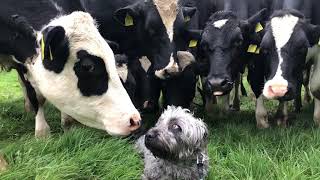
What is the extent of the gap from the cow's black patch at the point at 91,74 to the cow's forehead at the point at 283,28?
245 centimetres

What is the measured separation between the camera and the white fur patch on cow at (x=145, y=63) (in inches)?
290

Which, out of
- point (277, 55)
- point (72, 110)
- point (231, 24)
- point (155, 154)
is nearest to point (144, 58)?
point (231, 24)

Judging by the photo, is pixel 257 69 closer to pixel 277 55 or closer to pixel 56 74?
pixel 277 55

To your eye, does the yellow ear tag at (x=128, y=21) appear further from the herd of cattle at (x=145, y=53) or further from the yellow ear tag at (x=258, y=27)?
the yellow ear tag at (x=258, y=27)

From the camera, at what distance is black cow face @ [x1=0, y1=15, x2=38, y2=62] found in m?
5.52

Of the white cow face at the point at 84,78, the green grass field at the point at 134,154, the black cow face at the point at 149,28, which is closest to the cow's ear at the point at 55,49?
the white cow face at the point at 84,78

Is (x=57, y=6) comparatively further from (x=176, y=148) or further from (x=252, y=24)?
(x=252, y=24)

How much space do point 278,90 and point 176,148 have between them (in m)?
1.79

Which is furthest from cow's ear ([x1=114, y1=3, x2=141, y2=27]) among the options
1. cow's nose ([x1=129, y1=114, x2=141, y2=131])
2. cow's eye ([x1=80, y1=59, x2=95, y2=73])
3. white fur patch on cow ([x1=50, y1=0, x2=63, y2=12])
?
cow's nose ([x1=129, y1=114, x2=141, y2=131])

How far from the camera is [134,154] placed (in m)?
5.59

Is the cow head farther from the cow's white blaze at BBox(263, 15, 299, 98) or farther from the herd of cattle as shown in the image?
the cow's white blaze at BBox(263, 15, 299, 98)

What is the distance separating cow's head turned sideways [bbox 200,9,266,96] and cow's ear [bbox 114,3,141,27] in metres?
0.95

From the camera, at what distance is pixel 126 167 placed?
5.21 meters

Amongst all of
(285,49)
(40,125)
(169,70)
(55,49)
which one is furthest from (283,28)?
(40,125)
